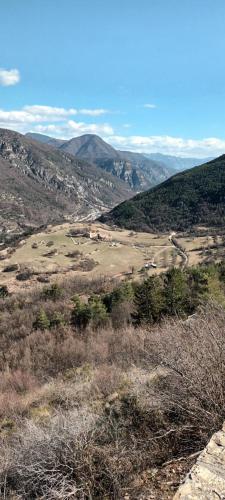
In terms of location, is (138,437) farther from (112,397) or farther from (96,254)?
(96,254)

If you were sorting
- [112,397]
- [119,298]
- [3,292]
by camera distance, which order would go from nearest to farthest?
[112,397] → [119,298] → [3,292]

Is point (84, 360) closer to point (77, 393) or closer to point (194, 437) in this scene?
point (77, 393)

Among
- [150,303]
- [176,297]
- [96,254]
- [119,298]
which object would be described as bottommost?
[96,254]

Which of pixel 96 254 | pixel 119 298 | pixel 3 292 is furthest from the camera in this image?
pixel 96 254

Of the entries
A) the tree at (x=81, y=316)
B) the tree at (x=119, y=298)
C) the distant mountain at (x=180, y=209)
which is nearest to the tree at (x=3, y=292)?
the tree at (x=119, y=298)

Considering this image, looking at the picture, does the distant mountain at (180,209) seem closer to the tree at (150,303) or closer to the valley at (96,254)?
the valley at (96,254)

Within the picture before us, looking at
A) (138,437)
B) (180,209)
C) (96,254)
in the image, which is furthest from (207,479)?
(180,209)

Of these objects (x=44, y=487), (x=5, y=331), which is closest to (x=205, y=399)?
(x=44, y=487)
